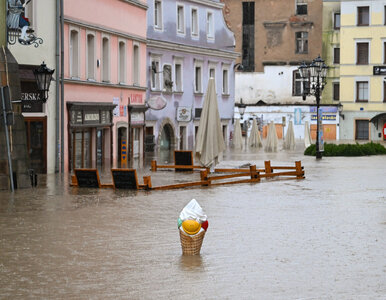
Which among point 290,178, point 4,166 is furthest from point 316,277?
point 290,178

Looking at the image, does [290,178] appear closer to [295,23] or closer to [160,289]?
[160,289]

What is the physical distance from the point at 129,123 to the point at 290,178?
1540 cm

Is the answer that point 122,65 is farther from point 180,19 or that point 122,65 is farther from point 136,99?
point 180,19

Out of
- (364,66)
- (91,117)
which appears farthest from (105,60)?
(364,66)

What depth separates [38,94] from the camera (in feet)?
102

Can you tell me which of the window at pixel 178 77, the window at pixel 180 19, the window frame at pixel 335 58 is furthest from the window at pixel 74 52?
the window frame at pixel 335 58

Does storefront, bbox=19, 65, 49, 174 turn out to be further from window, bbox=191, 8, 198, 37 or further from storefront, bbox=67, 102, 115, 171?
window, bbox=191, 8, 198, 37

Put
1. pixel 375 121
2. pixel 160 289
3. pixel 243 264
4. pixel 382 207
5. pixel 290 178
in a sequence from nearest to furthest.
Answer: pixel 160 289 → pixel 243 264 → pixel 382 207 → pixel 290 178 → pixel 375 121

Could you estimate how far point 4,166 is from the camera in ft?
77.2

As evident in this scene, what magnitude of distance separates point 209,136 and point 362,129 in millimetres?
51680

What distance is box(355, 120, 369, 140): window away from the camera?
7869 centimetres

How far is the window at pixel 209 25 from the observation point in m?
58.4

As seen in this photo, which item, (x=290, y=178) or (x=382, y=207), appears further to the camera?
(x=290, y=178)

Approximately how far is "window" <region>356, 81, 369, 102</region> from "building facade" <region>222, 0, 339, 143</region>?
595cm
